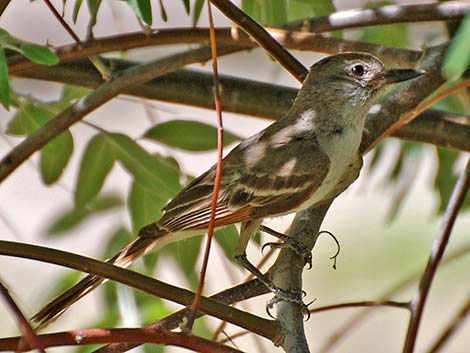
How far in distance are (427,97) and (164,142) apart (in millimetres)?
809

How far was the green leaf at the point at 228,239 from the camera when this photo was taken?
3273mm

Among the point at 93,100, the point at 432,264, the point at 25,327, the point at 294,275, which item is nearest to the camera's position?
the point at 25,327

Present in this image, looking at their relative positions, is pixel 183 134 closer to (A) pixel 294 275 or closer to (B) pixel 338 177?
(B) pixel 338 177

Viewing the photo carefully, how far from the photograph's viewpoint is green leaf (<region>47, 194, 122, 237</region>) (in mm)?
3494

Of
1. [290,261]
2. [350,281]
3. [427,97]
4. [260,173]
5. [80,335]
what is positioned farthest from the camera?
[350,281]

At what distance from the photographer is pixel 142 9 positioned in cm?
232

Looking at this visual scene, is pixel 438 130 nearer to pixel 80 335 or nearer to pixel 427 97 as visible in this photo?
pixel 427 97

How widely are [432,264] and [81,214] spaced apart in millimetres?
1223

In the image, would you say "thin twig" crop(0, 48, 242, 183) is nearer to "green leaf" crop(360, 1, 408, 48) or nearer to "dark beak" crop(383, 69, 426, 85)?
"dark beak" crop(383, 69, 426, 85)

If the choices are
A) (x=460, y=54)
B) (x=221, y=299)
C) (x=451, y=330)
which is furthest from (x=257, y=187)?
(x=460, y=54)

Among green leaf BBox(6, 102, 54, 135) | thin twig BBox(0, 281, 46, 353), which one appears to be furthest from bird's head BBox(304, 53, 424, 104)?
thin twig BBox(0, 281, 46, 353)

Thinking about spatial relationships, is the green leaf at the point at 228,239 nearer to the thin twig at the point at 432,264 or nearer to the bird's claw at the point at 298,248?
the bird's claw at the point at 298,248

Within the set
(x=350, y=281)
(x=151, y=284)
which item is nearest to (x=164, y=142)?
(x=151, y=284)

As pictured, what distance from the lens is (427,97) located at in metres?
3.12
